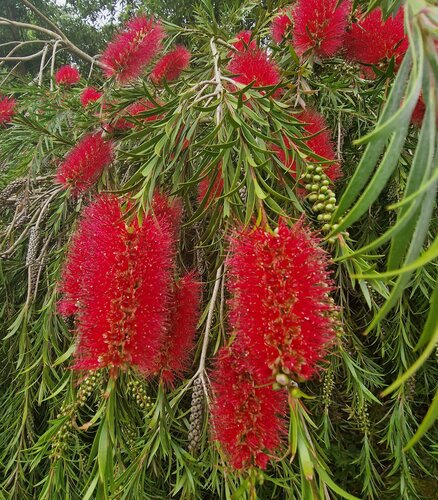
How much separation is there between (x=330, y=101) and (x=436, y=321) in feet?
4.21

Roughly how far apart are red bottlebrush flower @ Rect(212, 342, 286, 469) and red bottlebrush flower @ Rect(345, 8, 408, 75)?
0.73m

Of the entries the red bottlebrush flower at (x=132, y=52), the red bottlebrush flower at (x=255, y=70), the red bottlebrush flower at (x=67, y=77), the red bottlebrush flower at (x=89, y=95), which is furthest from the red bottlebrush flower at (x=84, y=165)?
the red bottlebrush flower at (x=67, y=77)

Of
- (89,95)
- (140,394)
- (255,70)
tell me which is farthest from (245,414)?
(89,95)

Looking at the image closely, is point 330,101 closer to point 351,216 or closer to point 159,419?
point 159,419

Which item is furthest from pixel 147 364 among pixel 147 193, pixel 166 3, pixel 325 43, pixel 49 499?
pixel 166 3

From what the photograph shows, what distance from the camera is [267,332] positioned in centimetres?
48

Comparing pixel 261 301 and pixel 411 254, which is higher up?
→ pixel 411 254

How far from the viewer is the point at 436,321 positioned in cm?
28

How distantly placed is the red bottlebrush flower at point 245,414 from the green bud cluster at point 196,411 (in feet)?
0.57

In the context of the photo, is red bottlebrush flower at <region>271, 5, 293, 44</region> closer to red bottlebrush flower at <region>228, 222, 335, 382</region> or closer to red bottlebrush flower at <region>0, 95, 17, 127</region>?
red bottlebrush flower at <region>228, 222, 335, 382</region>

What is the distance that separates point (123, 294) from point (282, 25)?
3.28 ft

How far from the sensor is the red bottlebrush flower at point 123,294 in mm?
545

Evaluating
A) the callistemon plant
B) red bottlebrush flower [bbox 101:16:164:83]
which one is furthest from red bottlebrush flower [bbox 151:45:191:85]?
red bottlebrush flower [bbox 101:16:164:83]

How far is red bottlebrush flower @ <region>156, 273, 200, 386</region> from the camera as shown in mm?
722
